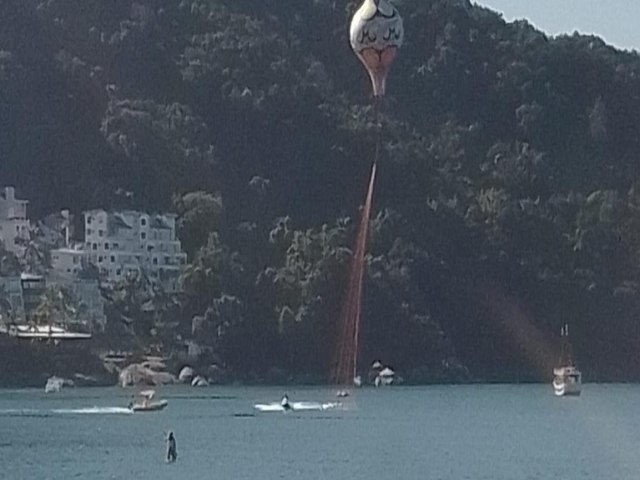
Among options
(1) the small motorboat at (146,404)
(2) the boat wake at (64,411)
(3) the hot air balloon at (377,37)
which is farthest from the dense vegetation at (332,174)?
(3) the hot air balloon at (377,37)

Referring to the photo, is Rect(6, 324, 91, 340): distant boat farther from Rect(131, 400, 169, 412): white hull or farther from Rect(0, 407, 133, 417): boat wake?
Rect(131, 400, 169, 412): white hull

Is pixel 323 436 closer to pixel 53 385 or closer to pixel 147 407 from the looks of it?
pixel 147 407

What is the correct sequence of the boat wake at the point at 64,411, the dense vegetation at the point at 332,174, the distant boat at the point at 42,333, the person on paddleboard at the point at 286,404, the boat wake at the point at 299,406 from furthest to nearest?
the dense vegetation at the point at 332,174 < the distant boat at the point at 42,333 < the boat wake at the point at 299,406 < the person on paddleboard at the point at 286,404 < the boat wake at the point at 64,411

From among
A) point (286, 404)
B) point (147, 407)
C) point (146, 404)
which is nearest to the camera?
point (147, 407)

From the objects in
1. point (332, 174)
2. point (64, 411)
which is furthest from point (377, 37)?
point (332, 174)

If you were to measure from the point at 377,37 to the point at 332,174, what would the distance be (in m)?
104

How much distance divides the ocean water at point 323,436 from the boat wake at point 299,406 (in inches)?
28.1

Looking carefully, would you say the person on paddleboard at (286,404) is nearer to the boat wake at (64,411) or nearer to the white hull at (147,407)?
the white hull at (147,407)

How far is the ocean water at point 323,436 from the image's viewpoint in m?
56.1

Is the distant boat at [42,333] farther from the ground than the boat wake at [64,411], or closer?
farther from the ground

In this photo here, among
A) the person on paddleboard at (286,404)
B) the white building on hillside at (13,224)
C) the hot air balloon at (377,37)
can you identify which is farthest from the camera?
the white building on hillside at (13,224)

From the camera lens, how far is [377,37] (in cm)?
1295

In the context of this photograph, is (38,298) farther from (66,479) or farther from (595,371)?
(66,479)

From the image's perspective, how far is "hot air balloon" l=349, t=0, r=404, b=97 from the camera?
12.7m
